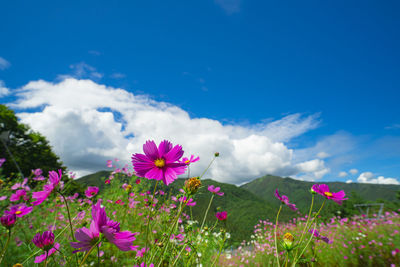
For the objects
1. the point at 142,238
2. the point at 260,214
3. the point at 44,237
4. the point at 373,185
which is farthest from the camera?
the point at 373,185

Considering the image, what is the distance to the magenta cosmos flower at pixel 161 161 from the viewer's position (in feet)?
2.77

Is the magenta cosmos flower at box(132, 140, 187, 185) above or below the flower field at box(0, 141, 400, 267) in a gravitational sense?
→ above

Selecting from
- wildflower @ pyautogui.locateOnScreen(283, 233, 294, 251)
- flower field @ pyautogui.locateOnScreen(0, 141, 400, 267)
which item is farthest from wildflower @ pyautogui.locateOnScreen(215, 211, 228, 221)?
wildflower @ pyautogui.locateOnScreen(283, 233, 294, 251)

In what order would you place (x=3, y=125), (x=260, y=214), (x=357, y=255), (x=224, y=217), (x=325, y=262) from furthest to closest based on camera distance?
1. (x=260, y=214)
2. (x=3, y=125)
3. (x=357, y=255)
4. (x=325, y=262)
5. (x=224, y=217)

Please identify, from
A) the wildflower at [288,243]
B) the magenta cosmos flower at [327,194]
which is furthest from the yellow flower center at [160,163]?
the magenta cosmos flower at [327,194]

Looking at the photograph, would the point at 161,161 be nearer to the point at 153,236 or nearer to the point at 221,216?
the point at 221,216

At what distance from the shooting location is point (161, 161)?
87cm

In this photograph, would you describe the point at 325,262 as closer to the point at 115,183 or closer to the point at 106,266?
the point at 106,266

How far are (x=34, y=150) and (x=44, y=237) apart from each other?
19.7m

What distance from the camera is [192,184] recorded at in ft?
2.77

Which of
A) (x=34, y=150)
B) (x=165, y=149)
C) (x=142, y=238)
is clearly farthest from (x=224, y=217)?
(x=34, y=150)

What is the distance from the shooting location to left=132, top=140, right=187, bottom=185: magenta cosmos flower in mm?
845

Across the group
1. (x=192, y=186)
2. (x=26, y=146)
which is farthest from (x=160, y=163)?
(x=26, y=146)

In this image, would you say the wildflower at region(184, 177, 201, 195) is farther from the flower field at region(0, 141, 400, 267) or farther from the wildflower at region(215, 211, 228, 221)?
the wildflower at region(215, 211, 228, 221)
